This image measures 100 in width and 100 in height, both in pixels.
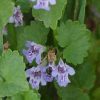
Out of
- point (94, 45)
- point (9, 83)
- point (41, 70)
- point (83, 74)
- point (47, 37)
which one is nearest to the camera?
point (9, 83)

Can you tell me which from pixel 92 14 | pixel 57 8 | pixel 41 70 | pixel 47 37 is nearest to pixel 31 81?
pixel 41 70

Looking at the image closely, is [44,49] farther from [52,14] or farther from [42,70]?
[52,14]

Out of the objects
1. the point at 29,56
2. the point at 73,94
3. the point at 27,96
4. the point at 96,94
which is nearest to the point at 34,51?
the point at 29,56

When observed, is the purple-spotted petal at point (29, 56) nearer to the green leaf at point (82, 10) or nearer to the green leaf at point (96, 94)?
the green leaf at point (82, 10)

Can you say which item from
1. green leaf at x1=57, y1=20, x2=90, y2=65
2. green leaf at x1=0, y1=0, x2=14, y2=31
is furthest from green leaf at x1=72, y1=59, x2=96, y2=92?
green leaf at x1=0, y1=0, x2=14, y2=31

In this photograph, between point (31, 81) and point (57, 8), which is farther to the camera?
point (31, 81)

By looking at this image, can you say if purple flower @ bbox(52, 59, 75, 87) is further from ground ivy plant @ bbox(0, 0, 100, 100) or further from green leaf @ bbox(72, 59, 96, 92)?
green leaf @ bbox(72, 59, 96, 92)

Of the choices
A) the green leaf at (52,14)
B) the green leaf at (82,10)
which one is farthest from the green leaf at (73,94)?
the green leaf at (52,14)

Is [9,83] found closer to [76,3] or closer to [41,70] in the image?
[41,70]
